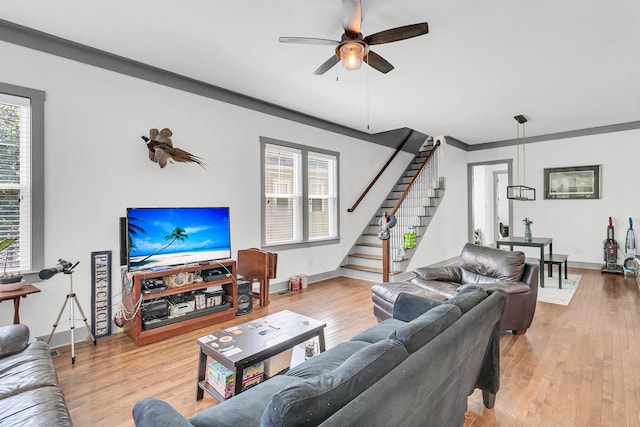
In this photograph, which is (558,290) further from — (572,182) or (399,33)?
(399,33)

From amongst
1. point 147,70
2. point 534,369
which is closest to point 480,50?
point 534,369

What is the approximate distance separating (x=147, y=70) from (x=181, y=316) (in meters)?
2.81

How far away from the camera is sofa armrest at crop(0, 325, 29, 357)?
6.63ft

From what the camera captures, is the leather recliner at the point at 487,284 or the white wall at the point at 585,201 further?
the white wall at the point at 585,201

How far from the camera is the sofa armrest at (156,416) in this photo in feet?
3.52

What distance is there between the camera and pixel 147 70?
3.69 m

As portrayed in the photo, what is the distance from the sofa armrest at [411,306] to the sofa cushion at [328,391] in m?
1.33

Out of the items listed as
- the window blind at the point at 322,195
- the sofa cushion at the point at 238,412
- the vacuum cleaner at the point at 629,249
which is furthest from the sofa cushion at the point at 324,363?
the vacuum cleaner at the point at 629,249

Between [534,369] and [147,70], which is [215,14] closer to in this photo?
[147,70]

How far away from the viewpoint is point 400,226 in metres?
6.51

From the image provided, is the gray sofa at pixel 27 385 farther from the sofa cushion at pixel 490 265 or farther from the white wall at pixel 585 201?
the white wall at pixel 585 201

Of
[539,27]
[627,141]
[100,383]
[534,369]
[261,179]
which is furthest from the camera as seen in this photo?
[627,141]

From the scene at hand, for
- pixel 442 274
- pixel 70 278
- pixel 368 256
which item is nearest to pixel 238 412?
pixel 70 278

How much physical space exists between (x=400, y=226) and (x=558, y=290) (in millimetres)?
2732
